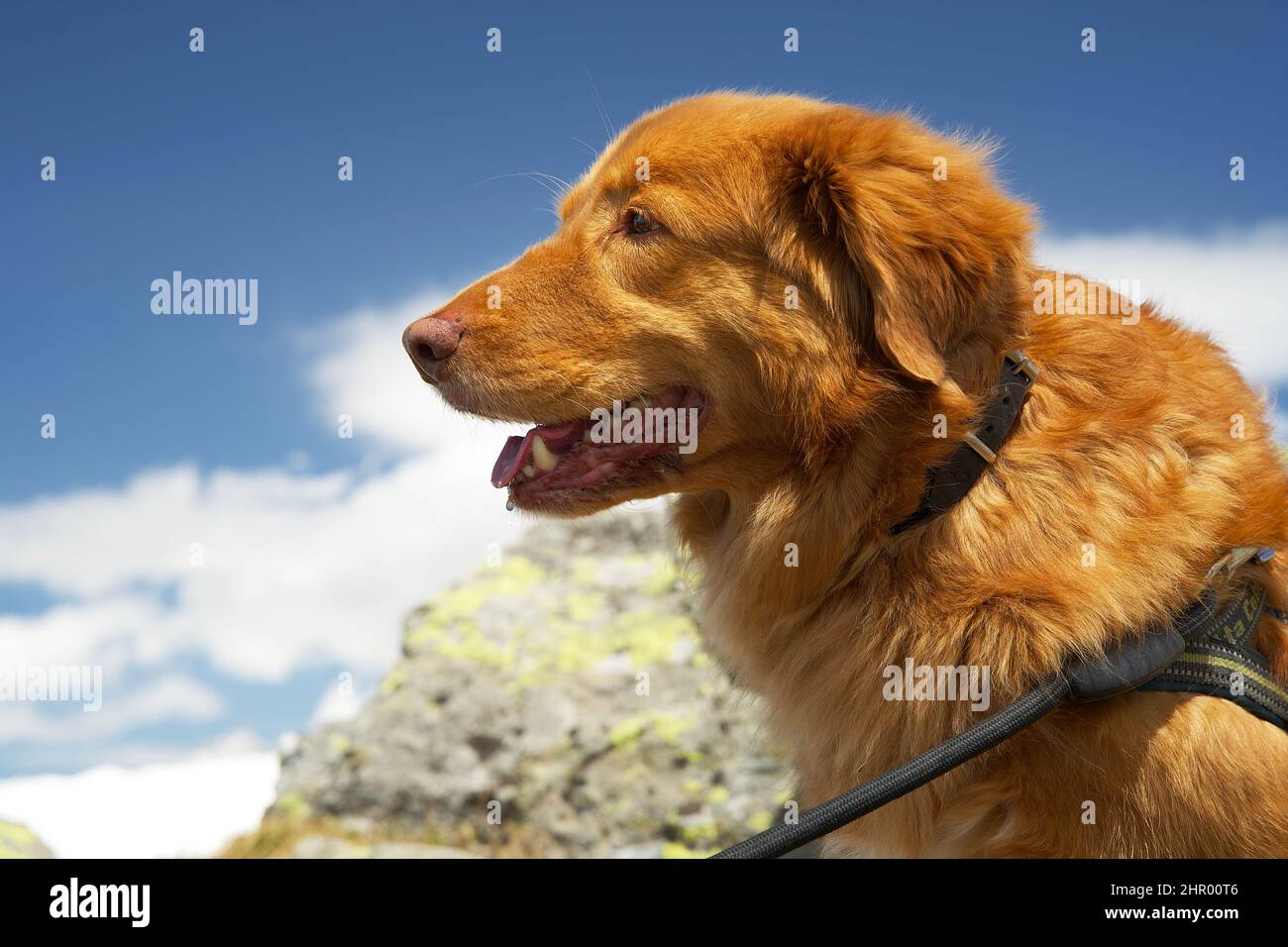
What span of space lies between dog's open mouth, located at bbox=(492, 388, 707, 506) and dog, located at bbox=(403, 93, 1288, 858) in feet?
0.04

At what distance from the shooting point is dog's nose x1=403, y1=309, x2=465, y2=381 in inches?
126

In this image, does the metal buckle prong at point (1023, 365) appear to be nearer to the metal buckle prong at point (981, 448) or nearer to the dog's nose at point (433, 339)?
the metal buckle prong at point (981, 448)

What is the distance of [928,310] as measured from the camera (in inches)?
111

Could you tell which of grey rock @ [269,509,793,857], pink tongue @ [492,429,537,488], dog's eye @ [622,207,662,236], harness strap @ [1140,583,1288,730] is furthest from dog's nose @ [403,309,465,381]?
grey rock @ [269,509,793,857]

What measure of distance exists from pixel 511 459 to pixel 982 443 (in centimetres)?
158

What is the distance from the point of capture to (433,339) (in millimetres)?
3203

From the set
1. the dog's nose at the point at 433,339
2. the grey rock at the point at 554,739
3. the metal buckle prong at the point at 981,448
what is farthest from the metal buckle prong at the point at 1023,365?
the grey rock at the point at 554,739

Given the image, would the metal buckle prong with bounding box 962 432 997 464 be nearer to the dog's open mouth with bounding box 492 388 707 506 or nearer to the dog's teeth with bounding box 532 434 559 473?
the dog's open mouth with bounding box 492 388 707 506

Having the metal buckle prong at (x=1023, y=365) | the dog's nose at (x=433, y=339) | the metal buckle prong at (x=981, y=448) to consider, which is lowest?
the metal buckle prong at (x=981, y=448)

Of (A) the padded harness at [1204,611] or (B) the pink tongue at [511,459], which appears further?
(B) the pink tongue at [511,459]

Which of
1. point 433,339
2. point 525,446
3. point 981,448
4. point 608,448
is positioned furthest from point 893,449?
point 433,339

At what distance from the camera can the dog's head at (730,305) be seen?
2.88m
